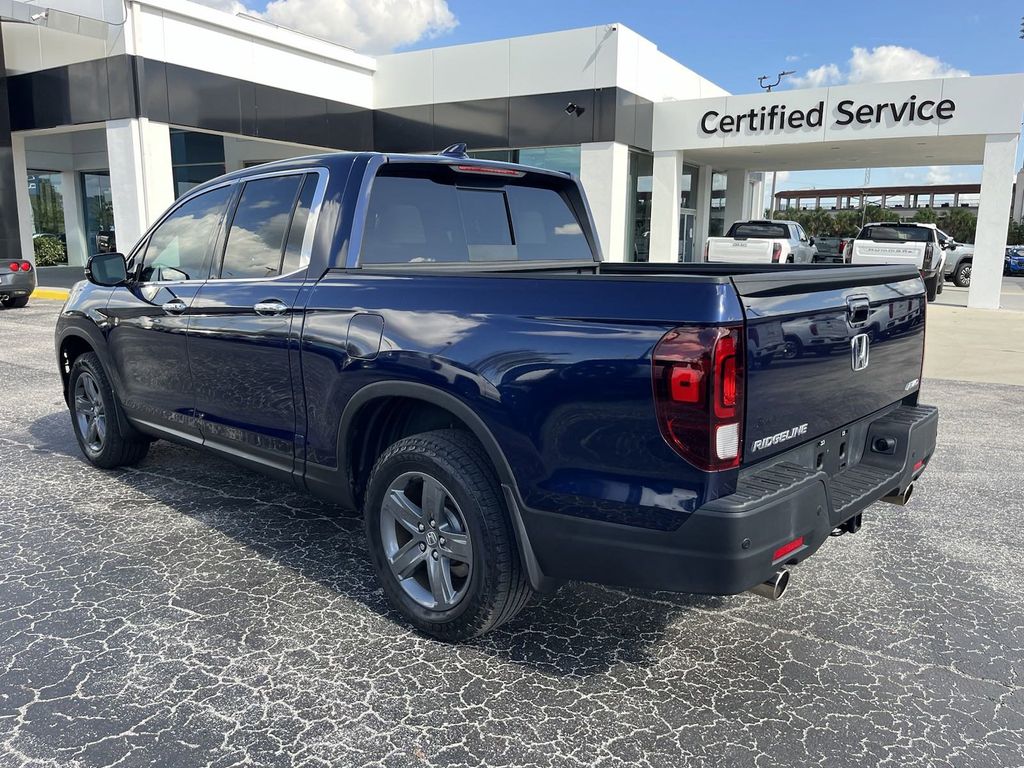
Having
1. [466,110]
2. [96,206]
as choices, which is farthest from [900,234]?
[96,206]

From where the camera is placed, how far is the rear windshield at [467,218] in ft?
12.1

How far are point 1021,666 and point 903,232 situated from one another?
1907 cm

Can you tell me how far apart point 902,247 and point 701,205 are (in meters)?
7.01

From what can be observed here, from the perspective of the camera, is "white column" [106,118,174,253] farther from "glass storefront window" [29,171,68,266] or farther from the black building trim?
"glass storefront window" [29,171,68,266]

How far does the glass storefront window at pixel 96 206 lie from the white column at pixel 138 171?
9.85 metres

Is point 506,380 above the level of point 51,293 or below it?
above

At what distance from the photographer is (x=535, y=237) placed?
14.3 ft

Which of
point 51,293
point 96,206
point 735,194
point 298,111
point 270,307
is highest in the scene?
point 298,111

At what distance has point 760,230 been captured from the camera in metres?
19.8

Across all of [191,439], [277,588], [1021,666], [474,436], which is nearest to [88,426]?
[191,439]

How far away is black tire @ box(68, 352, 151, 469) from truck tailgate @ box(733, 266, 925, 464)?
13.4ft

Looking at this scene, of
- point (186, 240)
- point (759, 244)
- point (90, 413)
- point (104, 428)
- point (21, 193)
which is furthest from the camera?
point (21, 193)

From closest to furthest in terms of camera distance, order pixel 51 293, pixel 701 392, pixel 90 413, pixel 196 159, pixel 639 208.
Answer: pixel 701 392 < pixel 90 413 < pixel 51 293 < pixel 639 208 < pixel 196 159

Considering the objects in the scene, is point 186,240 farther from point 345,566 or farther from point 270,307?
point 345,566
